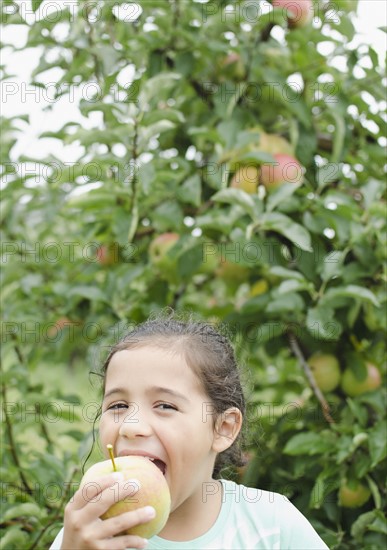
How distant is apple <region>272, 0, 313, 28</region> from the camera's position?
5.42ft

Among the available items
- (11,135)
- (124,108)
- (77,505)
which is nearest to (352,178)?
(124,108)

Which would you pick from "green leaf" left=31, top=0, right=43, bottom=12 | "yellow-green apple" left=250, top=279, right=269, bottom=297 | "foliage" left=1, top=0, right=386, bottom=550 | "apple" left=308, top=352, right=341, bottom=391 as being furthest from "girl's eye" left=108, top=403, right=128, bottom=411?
"green leaf" left=31, top=0, right=43, bottom=12

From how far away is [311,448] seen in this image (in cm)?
144

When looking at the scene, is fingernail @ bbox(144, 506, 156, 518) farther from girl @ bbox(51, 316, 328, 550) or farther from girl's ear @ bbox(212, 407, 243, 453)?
girl's ear @ bbox(212, 407, 243, 453)

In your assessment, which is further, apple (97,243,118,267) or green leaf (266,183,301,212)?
A: apple (97,243,118,267)

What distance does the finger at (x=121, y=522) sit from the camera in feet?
2.76

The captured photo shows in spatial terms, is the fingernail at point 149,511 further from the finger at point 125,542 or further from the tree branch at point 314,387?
the tree branch at point 314,387

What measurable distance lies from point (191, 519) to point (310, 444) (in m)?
0.44

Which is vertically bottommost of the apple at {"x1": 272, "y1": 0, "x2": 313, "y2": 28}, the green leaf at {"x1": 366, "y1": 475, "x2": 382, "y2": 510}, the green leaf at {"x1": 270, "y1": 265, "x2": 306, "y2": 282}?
the green leaf at {"x1": 366, "y1": 475, "x2": 382, "y2": 510}

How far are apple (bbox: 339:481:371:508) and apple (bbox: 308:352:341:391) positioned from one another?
0.74ft

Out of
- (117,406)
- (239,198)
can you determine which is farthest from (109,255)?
(117,406)

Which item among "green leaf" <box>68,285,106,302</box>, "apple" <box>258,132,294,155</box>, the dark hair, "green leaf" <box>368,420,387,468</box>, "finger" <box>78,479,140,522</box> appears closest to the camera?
"finger" <box>78,479,140,522</box>

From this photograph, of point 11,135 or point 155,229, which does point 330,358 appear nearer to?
point 155,229

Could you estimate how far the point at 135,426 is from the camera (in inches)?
37.7
